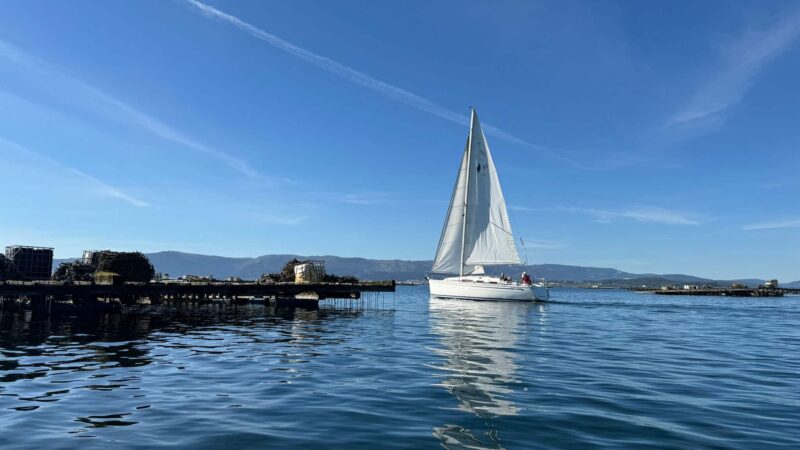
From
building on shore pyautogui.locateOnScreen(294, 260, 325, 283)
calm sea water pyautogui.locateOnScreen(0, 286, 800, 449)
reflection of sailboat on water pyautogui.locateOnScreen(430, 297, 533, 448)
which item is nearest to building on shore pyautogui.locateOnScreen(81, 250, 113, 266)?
building on shore pyautogui.locateOnScreen(294, 260, 325, 283)

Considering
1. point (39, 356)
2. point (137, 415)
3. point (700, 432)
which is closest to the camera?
point (700, 432)

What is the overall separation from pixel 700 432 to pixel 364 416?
8851 mm

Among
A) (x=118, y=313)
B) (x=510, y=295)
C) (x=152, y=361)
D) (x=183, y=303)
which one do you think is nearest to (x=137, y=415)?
(x=152, y=361)

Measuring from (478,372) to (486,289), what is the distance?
5863 centimetres

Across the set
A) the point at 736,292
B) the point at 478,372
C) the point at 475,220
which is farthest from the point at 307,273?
the point at 736,292

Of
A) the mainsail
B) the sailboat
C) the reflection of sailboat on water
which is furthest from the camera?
the mainsail

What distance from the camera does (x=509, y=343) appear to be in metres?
31.3

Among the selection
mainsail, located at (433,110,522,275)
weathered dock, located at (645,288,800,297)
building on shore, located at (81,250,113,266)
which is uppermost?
mainsail, located at (433,110,522,275)

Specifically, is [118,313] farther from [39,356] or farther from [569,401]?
[569,401]

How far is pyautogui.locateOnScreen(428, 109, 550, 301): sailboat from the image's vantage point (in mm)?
80562

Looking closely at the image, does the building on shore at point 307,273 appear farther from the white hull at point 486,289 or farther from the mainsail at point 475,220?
the white hull at point 486,289

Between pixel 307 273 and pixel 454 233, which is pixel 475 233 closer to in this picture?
pixel 454 233

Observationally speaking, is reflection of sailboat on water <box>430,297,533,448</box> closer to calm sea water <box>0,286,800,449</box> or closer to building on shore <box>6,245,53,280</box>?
calm sea water <box>0,286,800,449</box>

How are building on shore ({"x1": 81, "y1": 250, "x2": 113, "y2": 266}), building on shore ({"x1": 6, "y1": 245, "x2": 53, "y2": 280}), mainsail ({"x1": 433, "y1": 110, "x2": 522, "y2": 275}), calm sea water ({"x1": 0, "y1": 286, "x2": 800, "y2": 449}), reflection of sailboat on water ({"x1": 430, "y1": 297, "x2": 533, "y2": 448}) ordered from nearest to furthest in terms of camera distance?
1. calm sea water ({"x1": 0, "y1": 286, "x2": 800, "y2": 449})
2. reflection of sailboat on water ({"x1": 430, "y1": 297, "x2": 533, "y2": 448})
3. building on shore ({"x1": 6, "y1": 245, "x2": 53, "y2": 280})
4. mainsail ({"x1": 433, "y1": 110, "x2": 522, "y2": 275})
5. building on shore ({"x1": 81, "y1": 250, "x2": 113, "y2": 266})
